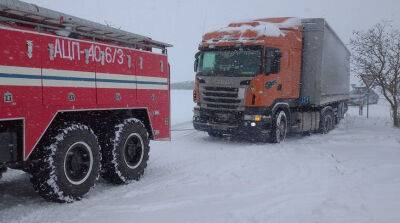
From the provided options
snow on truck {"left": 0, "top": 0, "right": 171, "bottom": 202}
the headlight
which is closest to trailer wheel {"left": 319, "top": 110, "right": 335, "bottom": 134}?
the headlight

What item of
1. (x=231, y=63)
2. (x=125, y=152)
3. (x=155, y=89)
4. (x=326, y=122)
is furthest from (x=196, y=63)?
(x=125, y=152)

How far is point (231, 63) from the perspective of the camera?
514 inches

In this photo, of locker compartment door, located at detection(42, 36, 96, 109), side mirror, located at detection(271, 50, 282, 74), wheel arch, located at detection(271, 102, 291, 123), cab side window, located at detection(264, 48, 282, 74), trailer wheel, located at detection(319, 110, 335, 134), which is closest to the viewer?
locker compartment door, located at detection(42, 36, 96, 109)

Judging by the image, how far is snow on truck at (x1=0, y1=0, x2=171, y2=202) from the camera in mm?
5449

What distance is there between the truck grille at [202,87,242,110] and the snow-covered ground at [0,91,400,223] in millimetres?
1995

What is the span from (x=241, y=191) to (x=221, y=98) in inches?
246

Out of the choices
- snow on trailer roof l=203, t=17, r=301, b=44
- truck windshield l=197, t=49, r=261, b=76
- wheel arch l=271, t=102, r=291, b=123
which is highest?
snow on trailer roof l=203, t=17, r=301, b=44

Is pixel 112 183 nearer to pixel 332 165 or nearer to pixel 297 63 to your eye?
pixel 332 165

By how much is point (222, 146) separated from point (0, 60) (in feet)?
27.4

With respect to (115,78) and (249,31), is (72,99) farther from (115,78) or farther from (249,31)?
(249,31)

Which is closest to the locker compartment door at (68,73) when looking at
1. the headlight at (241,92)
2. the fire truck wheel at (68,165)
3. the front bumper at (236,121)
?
the fire truck wheel at (68,165)

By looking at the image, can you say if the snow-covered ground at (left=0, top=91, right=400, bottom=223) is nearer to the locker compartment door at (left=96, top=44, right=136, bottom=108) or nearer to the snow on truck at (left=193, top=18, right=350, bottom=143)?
the locker compartment door at (left=96, top=44, right=136, bottom=108)

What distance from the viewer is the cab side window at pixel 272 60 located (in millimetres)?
12719

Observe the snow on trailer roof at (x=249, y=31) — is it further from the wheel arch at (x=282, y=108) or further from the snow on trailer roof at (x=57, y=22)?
the snow on trailer roof at (x=57, y=22)
